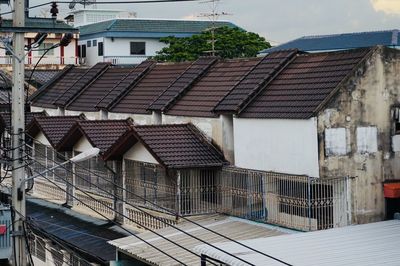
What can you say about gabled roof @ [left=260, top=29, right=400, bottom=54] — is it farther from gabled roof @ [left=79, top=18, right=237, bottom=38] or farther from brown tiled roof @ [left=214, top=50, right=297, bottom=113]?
brown tiled roof @ [left=214, top=50, right=297, bottom=113]

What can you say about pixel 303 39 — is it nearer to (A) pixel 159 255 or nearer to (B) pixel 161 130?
(B) pixel 161 130

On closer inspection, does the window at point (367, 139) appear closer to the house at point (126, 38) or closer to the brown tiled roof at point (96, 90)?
the brown tiled roof at point (96, 90)

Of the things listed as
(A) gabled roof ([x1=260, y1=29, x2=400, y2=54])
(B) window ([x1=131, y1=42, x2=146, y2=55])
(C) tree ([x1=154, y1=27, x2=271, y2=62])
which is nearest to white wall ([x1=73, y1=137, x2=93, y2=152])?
(A) gabled roof ([x1=260, y1=29, x2=400, y2=54])

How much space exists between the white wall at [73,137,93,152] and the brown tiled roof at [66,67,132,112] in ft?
11.0

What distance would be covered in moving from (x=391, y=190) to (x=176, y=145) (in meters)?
6.61

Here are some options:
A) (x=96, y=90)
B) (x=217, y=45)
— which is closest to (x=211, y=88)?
(x=96, y=90)

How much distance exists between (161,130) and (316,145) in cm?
596

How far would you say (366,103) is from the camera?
20.2 m

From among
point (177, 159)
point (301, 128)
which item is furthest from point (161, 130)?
point (301, 128)

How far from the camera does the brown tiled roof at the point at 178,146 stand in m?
22.1

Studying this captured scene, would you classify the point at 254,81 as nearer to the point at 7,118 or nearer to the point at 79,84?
the point at 79,84

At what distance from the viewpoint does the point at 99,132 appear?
26.6 meters

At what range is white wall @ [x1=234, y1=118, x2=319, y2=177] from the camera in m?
19.4

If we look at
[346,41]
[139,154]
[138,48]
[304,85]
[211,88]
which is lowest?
[139,154]
